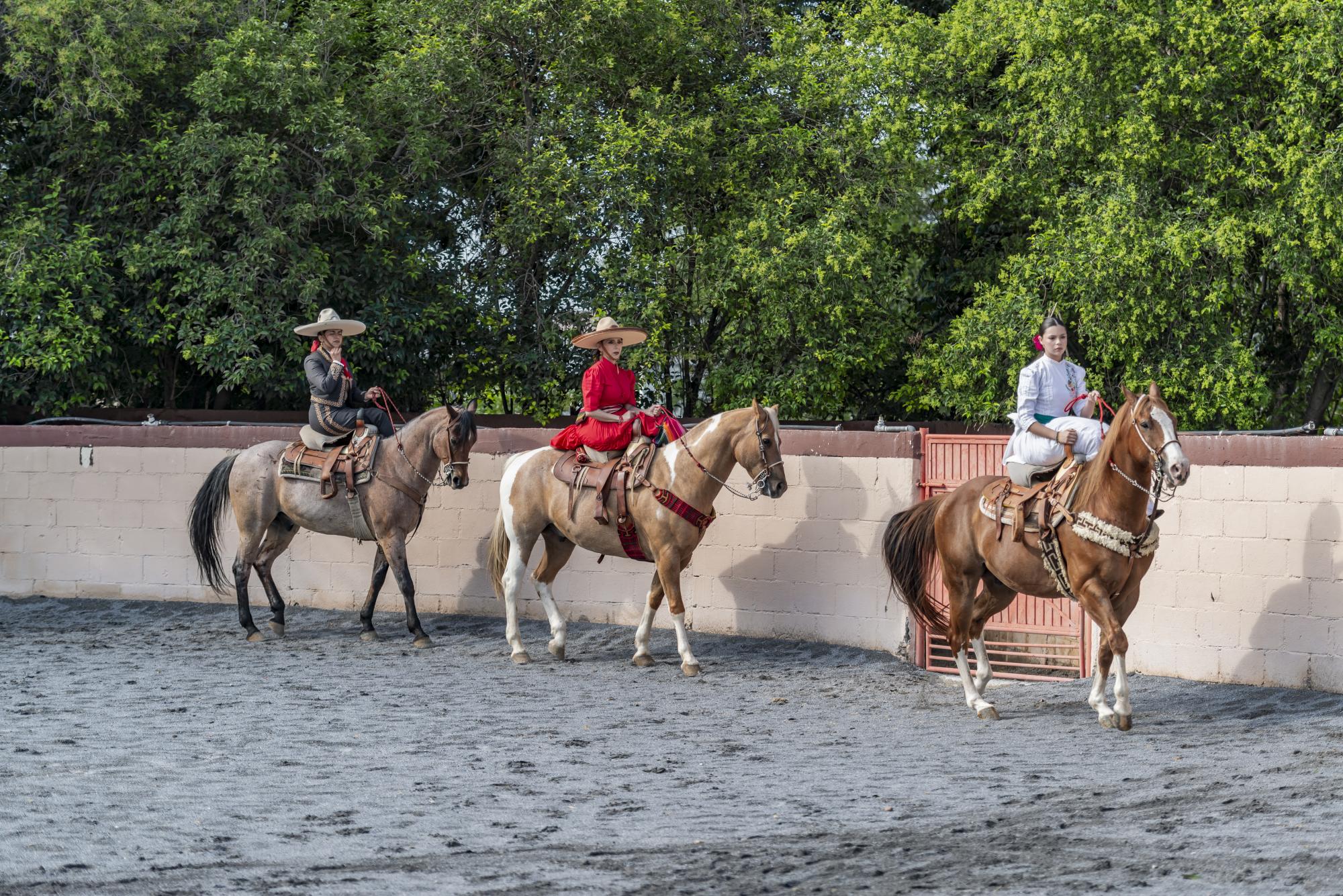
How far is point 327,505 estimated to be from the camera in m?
12.1

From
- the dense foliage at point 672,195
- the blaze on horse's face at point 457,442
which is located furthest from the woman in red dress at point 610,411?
the dense foliage at point 672,195

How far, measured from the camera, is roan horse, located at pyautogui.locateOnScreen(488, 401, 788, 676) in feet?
33.5

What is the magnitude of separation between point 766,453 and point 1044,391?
201 centimetres

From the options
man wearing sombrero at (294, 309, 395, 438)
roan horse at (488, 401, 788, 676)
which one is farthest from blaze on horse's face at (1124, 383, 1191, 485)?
man wearing sombrero at (294, 309, 395, 438)

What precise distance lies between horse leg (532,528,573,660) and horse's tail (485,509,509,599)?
32cm

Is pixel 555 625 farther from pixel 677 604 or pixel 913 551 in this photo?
pixel 913 551

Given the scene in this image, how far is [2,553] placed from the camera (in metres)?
15.1

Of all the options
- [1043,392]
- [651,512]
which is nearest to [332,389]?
[651,512]

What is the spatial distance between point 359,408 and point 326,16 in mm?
9330

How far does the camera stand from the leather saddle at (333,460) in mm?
11898

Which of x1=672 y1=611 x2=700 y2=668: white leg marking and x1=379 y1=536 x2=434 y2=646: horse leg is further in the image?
x1=379 y1=536 x2=434 y2=646: horse leg

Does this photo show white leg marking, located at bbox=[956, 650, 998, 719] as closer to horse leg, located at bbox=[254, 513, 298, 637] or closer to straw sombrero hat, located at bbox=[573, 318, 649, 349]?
straw sombrero hat, located at bbox=[573, 318, 649, 349]

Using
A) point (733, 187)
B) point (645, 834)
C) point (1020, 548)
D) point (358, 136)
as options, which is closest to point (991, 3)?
point (733, 187)

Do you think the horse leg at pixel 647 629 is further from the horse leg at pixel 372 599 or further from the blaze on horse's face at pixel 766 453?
the horse leg at pixel 372 599
